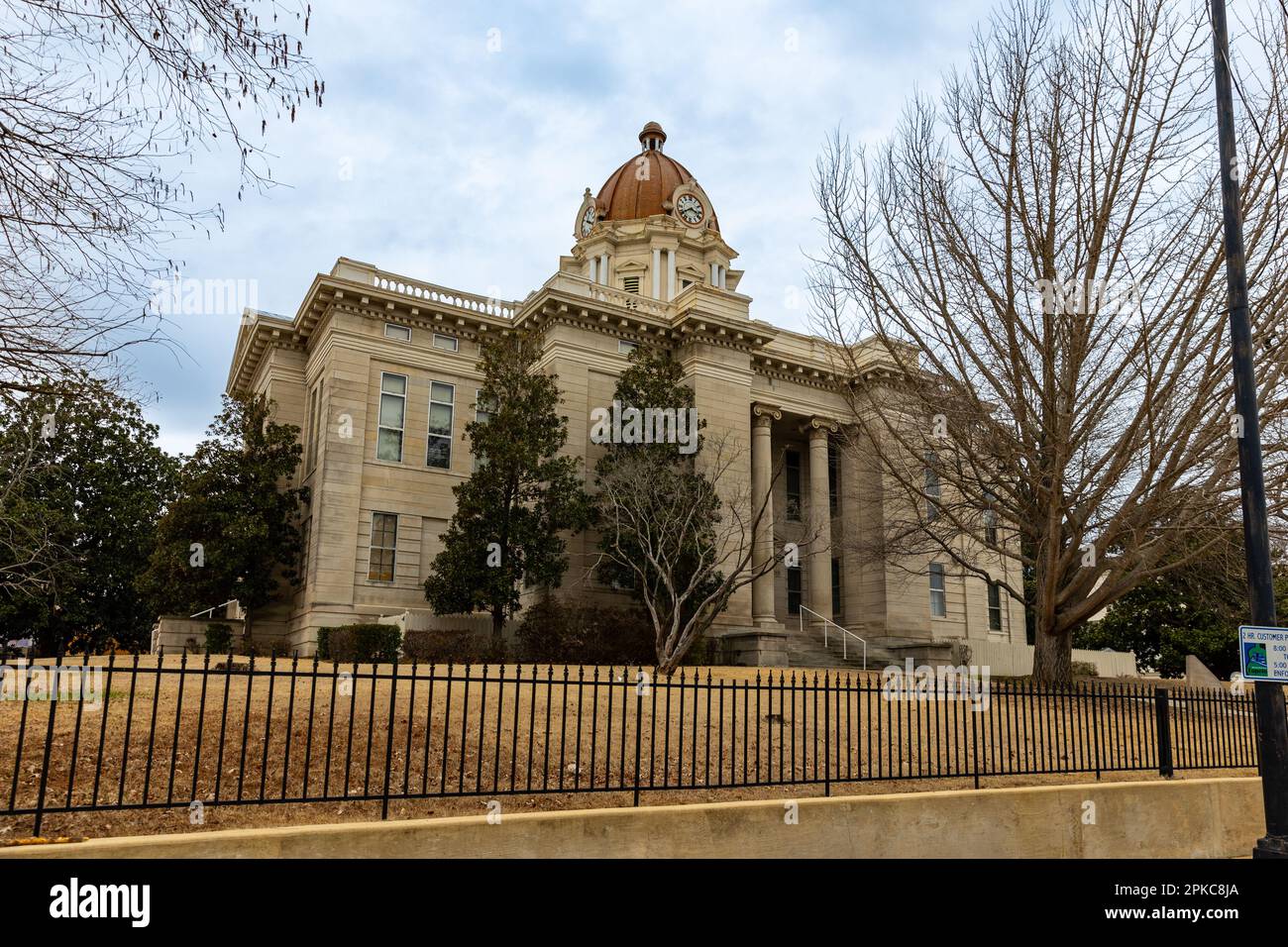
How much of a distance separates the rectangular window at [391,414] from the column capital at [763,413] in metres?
11.6

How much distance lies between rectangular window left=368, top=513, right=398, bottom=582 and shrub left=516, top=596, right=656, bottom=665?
5055mm

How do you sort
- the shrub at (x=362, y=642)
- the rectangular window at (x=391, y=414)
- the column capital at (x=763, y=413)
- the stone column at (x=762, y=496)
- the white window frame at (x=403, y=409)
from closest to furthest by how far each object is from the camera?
the shrub at (x=362, y=642)
the white window frame at (x=403, y=409)
the rectangular window at (x=391, y=414)
the stone column at (x=762, y=496)
the column capital at (x=763, y=413)

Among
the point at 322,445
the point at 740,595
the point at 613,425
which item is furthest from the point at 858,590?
the point at 322,445

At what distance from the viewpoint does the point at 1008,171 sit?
56.5 ft

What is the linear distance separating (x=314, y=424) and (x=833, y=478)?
19.1 m

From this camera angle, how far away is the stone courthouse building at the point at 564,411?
90.5 feet

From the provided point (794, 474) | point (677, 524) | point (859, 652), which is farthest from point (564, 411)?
point (859, 652)

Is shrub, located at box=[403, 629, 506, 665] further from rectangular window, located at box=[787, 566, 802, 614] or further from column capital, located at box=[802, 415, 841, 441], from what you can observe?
column capital, located at box=[802, 415, 841, 441]

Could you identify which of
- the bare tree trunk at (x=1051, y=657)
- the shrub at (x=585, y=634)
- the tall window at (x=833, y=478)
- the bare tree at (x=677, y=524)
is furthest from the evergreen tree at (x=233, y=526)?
the bare tree trunk at (x=1051, y=657)

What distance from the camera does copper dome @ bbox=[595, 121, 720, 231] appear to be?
45.5 m

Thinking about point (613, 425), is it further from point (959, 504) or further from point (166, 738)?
point (166, 738)

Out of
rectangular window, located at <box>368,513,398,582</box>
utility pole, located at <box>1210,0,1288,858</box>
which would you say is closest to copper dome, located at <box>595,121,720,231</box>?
rectangular window, located at <box>368,513,398,582</box>

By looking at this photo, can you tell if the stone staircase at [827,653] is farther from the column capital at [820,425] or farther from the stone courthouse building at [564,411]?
the column capital at [820,425]

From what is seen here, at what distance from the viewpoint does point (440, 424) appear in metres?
30.0
